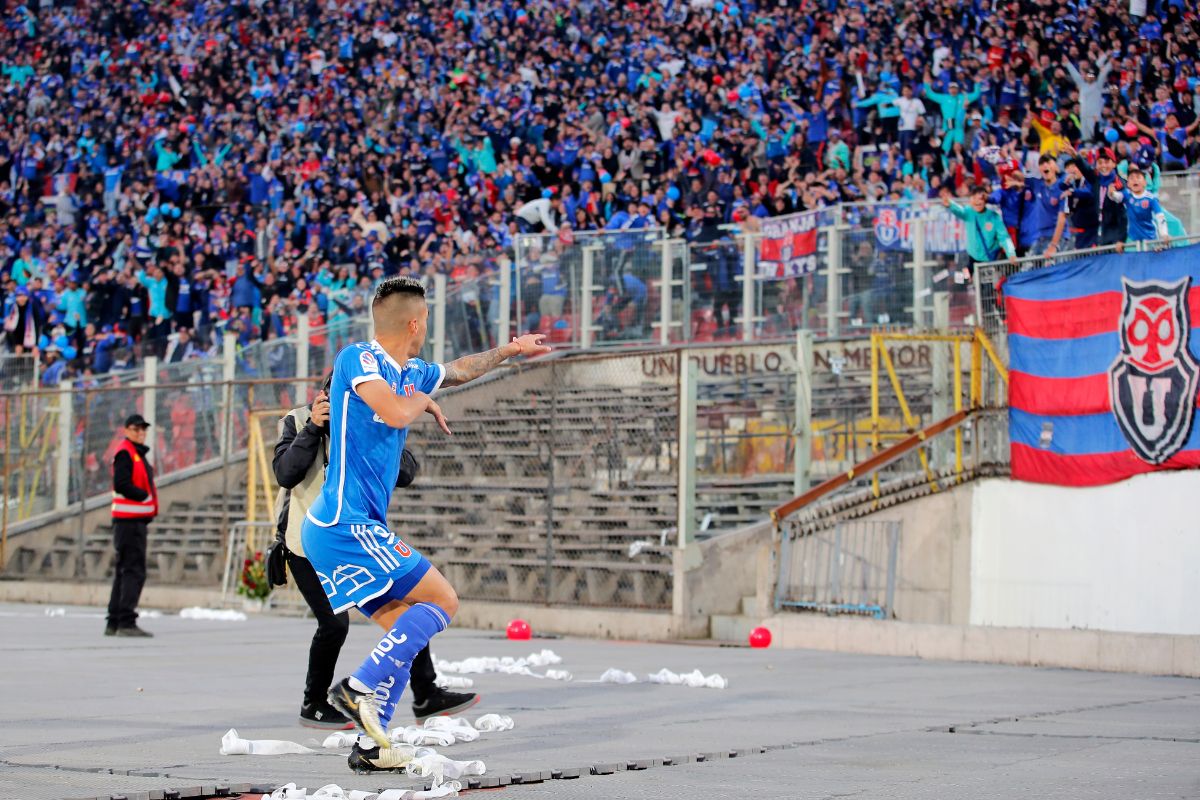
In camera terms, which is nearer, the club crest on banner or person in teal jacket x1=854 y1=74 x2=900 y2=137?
the club crest on banner

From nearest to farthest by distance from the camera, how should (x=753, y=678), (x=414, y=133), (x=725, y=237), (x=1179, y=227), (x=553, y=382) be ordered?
(x=753, y=678) < (x=1179, y=227) < (x=553, y=382) < (x=725, y=237) < (x=414, y=133)

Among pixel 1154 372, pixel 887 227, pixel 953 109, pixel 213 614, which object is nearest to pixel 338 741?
pixel 1154 372

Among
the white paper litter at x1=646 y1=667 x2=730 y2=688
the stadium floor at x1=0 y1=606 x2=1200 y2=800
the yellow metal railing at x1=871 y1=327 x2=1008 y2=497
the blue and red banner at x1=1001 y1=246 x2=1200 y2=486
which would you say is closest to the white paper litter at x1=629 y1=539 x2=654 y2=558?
the yellow metal railing at x1=871 y1=327 x2=1008 y2=497

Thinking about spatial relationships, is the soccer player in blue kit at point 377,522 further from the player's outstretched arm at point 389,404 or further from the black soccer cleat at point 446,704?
the black soccer cleat at point 446,704

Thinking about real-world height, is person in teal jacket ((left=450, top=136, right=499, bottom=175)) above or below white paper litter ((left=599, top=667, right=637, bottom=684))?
above

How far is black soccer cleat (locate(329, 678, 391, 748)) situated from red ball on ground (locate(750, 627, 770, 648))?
861 cm

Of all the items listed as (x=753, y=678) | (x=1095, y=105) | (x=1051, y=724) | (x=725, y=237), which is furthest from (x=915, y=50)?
(x=1051, y=724)

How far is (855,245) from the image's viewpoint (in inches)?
770

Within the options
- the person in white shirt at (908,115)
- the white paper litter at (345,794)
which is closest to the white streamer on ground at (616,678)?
the white paper litter at (345,794)

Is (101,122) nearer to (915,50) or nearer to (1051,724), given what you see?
(915,50)

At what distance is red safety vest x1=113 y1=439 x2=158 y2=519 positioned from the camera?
15287mm

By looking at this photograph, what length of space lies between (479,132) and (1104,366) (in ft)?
60.1

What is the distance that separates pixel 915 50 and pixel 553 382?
1089cm

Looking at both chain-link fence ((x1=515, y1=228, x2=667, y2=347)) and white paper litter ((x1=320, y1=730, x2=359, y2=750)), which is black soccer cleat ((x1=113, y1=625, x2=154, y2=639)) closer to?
white paper litter ((x1=320, y1=730, x2=359, y2=750))
